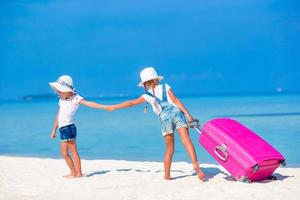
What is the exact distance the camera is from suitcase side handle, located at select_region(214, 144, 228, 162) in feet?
24.6

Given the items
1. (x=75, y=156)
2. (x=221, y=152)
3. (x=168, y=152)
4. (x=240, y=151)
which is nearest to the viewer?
(x=240, y=151)

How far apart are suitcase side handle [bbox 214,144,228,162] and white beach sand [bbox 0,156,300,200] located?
33cm

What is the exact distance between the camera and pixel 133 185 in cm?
767

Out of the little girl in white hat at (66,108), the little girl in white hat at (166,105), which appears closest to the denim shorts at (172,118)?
the little girl in white hat at (166,105)

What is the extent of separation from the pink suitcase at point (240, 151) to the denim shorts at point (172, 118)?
0.36m

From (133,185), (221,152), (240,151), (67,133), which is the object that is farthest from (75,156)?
(240,151)

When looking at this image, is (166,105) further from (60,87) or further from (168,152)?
(60,87)

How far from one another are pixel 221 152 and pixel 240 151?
364mm

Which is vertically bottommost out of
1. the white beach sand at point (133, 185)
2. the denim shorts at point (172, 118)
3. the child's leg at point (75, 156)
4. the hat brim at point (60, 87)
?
the white beach sand at point (133, 185)

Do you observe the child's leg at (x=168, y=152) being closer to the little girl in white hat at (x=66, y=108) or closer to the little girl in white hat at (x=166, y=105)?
the little girl in white hat at (x=166, y=105)

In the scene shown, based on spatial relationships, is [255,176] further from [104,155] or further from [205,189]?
[104,155]

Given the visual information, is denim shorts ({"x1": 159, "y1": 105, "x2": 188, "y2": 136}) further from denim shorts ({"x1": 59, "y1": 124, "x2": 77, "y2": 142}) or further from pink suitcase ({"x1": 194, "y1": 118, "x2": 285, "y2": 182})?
denim shorts ({"x1": 59, "y1": 124, "x2": 77, "y2": 142})

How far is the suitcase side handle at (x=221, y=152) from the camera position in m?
7.50

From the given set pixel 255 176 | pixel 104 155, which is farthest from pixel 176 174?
pixel 104 155
